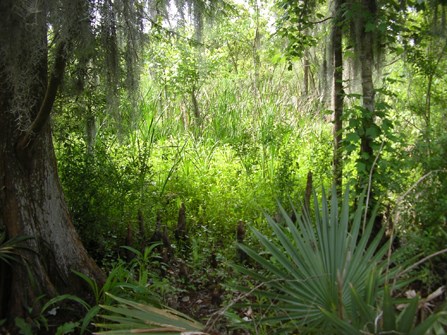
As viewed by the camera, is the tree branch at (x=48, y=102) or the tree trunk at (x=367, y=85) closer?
the tree branch at (x=48, y=102)

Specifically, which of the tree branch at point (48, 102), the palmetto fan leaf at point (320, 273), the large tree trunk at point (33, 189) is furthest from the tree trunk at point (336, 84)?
the tree branch at point (48, 102)

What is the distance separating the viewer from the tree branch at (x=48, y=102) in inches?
108

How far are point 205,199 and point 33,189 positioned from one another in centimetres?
233

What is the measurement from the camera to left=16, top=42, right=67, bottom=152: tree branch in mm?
2738

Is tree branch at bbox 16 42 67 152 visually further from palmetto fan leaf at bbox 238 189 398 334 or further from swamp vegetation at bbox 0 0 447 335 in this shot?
palmetto fan leaf at bbox 238 189 398 334

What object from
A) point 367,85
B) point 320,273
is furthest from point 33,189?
point 367,85

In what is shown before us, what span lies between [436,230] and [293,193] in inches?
68.5

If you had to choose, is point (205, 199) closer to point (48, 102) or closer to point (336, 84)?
point (336, 84)

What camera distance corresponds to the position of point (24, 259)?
121 inches

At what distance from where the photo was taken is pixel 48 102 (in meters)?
2.89

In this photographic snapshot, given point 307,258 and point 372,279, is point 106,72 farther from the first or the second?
point 372,279

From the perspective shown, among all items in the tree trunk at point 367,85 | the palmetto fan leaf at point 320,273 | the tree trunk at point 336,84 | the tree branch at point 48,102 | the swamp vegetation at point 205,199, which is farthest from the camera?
the tree trunk at point 336,84

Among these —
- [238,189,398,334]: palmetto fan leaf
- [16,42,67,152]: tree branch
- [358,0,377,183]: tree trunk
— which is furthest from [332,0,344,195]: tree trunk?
[16,42,67,152]: tree branch

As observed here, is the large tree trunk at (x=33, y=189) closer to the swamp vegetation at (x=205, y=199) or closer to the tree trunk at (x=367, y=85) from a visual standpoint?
the swamp vegetation at (x=205, y=199)
